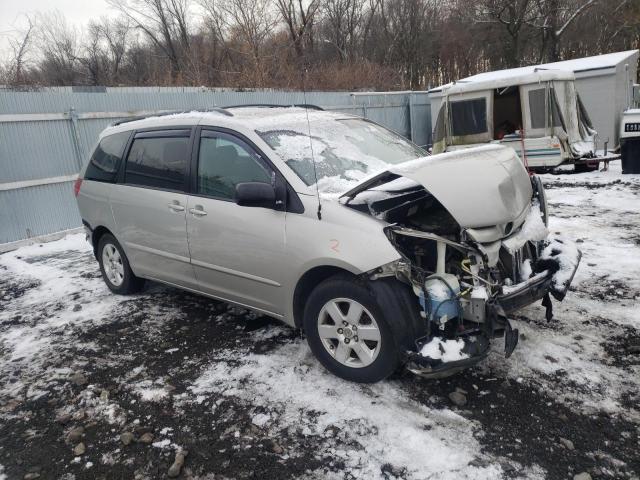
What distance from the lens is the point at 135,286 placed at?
5.28 meters

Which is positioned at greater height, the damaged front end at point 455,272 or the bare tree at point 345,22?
the bare tree at point 345,22

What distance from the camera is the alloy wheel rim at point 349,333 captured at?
3152 millimetres

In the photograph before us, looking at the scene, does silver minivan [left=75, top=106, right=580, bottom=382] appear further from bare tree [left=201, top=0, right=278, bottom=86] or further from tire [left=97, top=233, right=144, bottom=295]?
bare tree [left=201, top=0, right=278, bottom=86]

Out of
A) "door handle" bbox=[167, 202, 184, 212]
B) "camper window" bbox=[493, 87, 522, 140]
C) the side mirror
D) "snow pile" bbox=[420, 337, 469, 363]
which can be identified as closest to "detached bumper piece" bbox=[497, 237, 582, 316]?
"snow pile" bbox=[420, 337, 469, 363]

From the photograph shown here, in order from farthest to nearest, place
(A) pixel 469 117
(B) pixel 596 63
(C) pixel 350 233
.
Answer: (B) pixel 596 63
(A) pixel 469 117
(C) pixel 350 233

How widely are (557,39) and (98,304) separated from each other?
89.4 ft

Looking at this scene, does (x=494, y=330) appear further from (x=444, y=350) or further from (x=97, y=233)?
(x=97, y=233)

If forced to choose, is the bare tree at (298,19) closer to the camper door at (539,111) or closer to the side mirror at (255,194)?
the camper door at (539,111)

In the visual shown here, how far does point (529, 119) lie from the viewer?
1193 cm

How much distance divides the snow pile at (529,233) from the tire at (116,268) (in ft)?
12.2

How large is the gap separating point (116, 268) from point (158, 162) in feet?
4.87

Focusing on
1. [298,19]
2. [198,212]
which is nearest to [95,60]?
[298,19]

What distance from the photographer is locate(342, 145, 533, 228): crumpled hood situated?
3.05 meters

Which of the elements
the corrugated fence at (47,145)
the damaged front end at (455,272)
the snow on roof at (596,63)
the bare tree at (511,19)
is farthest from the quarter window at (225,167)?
the bare tree at (511,19)
